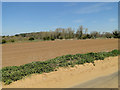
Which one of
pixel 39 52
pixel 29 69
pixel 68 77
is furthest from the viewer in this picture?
pixel 39 52

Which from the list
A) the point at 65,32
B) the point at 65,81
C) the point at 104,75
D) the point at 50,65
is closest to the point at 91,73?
the point at 104,75

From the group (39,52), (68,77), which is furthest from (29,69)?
(39,52)

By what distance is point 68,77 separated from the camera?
5750mm

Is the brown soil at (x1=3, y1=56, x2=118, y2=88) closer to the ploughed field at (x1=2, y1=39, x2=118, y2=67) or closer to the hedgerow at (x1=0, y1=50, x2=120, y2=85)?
the hedgerow at (x1=0, y1=50, x2=120, y2=85)

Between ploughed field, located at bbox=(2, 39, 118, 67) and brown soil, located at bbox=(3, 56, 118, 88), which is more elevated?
ploughed field, located at bbox=(2, 39, 118, 67)

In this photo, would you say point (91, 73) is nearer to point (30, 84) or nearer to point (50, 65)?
point (50, 65)

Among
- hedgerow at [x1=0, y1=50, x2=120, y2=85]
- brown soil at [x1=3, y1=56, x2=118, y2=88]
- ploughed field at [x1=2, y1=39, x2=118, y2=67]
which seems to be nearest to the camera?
brown soil at [x1=3, y1=56, x2=118, y2=88]

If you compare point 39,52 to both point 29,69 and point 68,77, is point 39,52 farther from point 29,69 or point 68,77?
point 68,77

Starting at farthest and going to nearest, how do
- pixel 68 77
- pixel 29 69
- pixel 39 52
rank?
pixel 39 52 → pixel 29 69 → pixel 68 77

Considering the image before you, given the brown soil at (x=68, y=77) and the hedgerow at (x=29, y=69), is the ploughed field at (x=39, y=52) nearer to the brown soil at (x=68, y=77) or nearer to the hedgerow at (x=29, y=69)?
the hedgerow at (x=29, y=69)

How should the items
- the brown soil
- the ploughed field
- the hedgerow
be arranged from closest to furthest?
the brown soil < the hedgerow < the ploughed field

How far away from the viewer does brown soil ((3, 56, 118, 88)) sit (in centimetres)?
502

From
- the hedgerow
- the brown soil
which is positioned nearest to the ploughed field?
the hedgerow

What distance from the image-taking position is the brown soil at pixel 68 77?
5.02 meters
